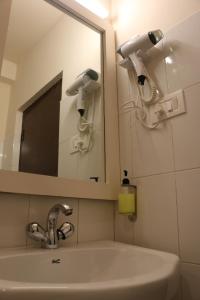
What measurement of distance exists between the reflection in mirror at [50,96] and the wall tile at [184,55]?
1.37 ft

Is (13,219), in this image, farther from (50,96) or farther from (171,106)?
(171,106)

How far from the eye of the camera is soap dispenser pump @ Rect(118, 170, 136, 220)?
3.42 feet

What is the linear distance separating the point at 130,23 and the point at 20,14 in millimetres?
554

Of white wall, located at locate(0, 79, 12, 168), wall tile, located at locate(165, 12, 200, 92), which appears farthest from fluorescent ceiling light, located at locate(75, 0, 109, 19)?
white wall, located at locate(0, 79, 12, 168)

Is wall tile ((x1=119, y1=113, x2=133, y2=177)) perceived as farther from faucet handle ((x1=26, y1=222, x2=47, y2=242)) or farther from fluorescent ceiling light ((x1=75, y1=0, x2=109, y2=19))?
fluorescent ceiling light ((x1=75, y1=0, x2=109, y2=19))

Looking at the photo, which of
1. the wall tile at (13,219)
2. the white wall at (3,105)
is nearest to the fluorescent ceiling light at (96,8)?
the white wall at (3,105)

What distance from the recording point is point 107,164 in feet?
3.94

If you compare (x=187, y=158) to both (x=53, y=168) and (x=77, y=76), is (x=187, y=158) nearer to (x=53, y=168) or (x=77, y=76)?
(x=53, y=168)

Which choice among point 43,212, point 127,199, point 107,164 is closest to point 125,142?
point 107,164

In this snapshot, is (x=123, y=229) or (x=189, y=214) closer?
(x=189, y=214)

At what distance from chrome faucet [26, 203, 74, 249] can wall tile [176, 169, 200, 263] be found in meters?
0.40

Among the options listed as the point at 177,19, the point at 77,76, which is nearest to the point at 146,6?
the point at 177,19

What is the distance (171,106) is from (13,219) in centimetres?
73

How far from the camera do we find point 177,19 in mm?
1090
